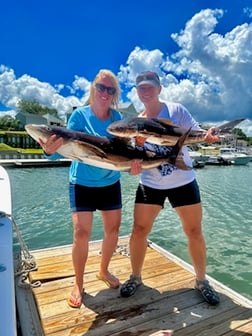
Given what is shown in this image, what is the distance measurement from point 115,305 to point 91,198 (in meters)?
1.01

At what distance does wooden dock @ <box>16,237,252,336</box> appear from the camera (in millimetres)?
2402

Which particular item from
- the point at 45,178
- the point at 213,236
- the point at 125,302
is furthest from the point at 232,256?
the point at 45,178

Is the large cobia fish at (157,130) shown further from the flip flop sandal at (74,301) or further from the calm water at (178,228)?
the calm water at (178,228)

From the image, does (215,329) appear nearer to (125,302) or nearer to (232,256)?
(125,302)

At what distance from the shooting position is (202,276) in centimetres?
292

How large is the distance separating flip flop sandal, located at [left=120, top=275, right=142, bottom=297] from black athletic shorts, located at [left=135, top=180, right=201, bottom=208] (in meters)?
0.84

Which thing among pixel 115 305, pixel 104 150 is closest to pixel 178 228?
pixel 115 305

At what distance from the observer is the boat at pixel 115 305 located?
2.38 metres

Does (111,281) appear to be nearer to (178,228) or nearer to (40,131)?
(40,131)

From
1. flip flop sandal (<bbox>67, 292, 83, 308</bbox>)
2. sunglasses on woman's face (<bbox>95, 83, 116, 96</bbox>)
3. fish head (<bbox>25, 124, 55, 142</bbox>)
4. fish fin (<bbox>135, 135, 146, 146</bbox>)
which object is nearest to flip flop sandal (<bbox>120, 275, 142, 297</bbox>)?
flip flop sandal (<bbox>67, 292, 83, 308</bbox>)

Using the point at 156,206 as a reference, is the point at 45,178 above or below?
below

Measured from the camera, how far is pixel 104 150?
2355 mm

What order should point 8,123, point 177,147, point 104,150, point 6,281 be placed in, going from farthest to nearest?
point 8,123 < point 177,147 < point 104,150 < point 6,281

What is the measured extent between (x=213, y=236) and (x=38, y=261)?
5.11 metres
